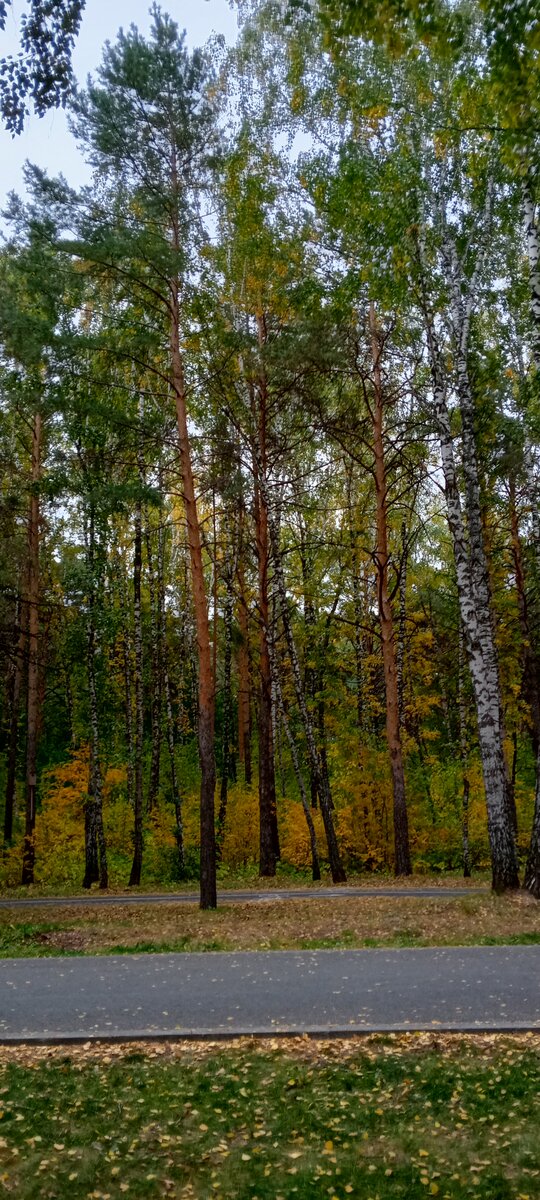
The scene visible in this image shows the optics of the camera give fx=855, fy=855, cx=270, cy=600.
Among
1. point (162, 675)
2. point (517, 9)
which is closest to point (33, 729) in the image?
point (162, 675)

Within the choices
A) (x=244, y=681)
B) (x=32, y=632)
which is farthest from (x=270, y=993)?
(x=244, y=681)

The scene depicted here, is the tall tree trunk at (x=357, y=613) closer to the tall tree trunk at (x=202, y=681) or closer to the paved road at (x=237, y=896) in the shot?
the paved road at (x=237, y=896)

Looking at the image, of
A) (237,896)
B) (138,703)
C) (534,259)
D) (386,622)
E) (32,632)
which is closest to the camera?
(534,259)

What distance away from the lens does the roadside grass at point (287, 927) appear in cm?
1011

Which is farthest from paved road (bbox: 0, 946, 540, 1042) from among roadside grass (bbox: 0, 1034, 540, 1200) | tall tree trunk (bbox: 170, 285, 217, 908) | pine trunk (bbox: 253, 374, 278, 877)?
pine trunk (bbox: 253, 374, 278, 877)

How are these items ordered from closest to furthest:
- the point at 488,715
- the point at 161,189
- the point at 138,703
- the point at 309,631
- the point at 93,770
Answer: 1. the point at 488,715
2. the point at 161,189
3. the point at 309,631
4. the point at 93,770
5. the point at 138,703

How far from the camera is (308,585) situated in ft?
62.6

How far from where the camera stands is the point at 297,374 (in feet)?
59.2

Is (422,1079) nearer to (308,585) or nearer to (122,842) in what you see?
(308,585)

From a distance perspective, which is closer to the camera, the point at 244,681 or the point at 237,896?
the point at 237,896

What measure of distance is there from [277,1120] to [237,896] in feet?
38.1

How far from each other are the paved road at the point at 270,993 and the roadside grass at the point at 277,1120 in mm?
356

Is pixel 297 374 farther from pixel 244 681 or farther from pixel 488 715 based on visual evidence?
pixel 244 681

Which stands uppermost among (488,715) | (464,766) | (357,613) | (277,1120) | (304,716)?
(357,613)
